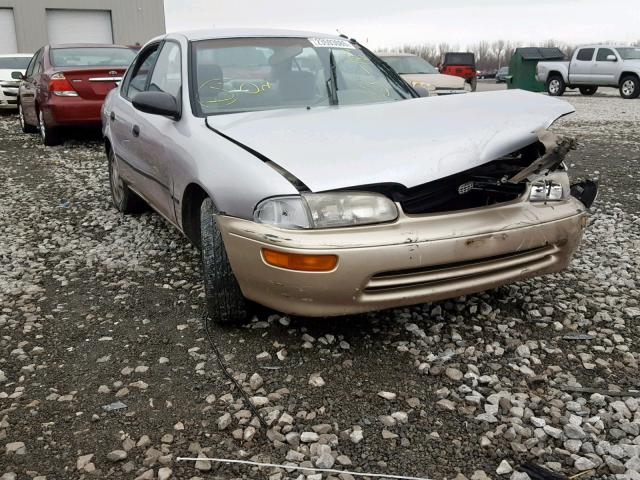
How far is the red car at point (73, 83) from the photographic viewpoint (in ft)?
26.8

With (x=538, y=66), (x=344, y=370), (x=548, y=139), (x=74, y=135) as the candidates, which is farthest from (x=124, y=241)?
(x=538, y=66)

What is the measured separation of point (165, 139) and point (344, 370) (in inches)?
68.6

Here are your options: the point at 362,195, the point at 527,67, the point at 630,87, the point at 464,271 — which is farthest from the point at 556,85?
the point at 362,195

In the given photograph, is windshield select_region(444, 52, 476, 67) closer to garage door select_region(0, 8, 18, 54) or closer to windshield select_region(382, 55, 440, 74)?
windshield select_region(382, 55, 440, 74)

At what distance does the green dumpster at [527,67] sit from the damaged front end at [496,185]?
834 inches

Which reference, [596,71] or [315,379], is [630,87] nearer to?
A: [596,71]

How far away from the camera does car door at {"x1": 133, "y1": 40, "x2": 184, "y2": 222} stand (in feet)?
11.3

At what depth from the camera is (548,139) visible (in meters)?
2.63

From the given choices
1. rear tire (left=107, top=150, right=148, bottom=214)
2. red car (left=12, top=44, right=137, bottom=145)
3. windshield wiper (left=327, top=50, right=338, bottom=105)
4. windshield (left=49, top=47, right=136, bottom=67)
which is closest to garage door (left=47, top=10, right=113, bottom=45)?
red car (left=12, top=44, right=137, bottom=145)

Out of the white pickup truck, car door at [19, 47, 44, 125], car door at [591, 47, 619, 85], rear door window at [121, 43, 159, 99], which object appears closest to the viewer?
rear door window at [121, 43, 159, 99]

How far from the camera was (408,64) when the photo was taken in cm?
1317

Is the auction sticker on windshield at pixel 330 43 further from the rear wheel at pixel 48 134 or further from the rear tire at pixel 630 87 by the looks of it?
the rear tire at pixel 630 87

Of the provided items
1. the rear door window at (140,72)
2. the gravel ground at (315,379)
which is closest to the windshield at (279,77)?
the rear door window at (140,72)

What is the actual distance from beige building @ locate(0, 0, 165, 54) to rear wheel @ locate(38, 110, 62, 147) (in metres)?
18.1
